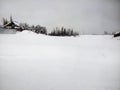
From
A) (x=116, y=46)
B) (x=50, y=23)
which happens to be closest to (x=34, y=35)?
(x=50, y=23)

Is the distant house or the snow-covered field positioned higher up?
the distant house

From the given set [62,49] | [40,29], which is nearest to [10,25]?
[40,29]

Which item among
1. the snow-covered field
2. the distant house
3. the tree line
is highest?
the distant house

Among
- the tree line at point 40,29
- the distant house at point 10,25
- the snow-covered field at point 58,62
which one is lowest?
the snow-covered field at point 58,62

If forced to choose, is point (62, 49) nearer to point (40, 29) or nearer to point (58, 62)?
point (58, 62)

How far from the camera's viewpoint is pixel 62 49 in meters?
2.27

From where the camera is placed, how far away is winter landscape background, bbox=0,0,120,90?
2.19 metres

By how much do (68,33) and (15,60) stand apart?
2.33 feet

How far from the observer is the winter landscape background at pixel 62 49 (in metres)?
2.19

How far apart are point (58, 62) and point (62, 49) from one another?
6.5 inches

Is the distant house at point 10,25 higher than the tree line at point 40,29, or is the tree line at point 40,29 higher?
the distant house at point 10,25

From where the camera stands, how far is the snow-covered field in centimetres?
219

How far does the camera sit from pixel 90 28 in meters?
2.32

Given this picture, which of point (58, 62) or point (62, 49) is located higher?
point (62, 49)
